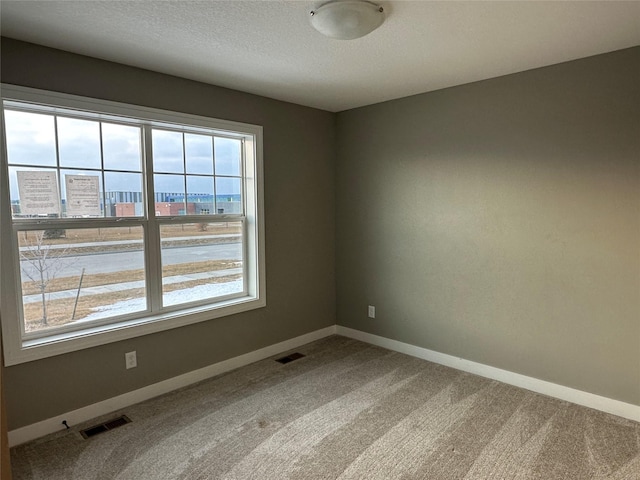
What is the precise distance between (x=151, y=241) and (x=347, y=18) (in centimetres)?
203

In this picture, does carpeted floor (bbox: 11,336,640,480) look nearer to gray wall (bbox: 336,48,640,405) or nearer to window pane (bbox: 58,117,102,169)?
gray wall (bbox: 336,48,640,405)

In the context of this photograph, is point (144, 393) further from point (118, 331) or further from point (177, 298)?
point (177, 298)

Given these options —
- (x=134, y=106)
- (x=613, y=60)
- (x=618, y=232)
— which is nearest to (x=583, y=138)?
(x=613, y=60)

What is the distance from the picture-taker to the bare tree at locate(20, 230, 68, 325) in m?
2.41

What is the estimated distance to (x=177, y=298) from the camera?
3.17 metres

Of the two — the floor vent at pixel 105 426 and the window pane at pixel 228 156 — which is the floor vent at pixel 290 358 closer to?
the floor vent at pixel 105 426

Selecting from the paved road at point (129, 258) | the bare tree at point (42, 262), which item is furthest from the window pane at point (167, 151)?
the bare tree at point (42, 262)

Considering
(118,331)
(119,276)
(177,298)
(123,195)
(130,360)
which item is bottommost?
(130,360)

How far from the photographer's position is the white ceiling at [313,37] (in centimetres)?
195

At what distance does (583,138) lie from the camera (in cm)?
268

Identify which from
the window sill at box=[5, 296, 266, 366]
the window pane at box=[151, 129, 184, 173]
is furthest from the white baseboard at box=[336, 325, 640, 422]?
the window pane at box=[151, 129, 184, 173]

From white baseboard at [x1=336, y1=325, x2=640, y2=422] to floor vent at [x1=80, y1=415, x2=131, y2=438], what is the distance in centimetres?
229

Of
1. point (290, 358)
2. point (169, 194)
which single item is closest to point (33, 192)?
point (169, 194)

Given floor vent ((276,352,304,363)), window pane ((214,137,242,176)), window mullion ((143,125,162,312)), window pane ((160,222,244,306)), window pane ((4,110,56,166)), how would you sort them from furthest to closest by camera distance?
floor vent ((276,352,304,363))
window pane ((214,137,242,176))
window pane ((160,222,244,306))
window mullion ((143,125,162,312))
window pane ((4,110,56,166))
